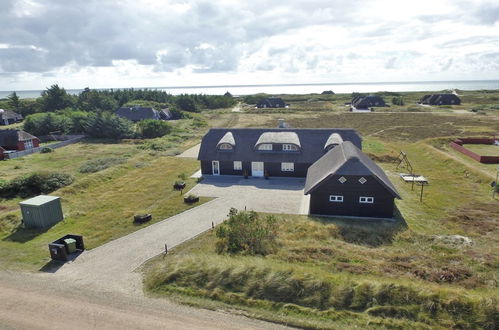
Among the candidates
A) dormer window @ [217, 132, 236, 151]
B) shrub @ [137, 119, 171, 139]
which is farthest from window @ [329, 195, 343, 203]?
shrub @ [137, 119, 171, 139]

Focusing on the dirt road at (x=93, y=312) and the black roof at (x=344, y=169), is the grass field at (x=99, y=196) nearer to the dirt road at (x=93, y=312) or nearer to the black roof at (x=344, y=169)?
the dirt road at (x=93, y=312)

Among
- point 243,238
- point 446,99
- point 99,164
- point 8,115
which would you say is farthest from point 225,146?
point 446,99

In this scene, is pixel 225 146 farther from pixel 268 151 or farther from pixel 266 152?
pixel 268 151

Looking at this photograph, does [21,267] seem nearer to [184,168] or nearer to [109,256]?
[109,256]

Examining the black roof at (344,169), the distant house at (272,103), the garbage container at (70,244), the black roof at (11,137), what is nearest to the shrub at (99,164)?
the black roof at (11,137)

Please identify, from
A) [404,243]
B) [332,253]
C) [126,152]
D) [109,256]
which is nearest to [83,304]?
[109,256]
